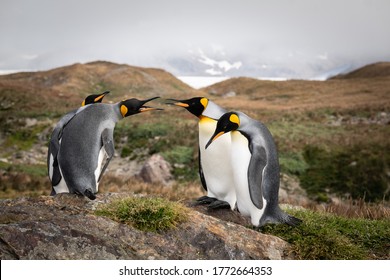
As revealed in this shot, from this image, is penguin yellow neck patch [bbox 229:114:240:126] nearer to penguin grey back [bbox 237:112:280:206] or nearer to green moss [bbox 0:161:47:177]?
penguin grey back [bbox 237:112:280:206]

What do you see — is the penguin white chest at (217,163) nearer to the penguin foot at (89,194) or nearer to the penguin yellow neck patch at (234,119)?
the penguin yellow neck patch at (234,119)

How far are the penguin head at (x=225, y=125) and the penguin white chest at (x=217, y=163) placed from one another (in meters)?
0.32

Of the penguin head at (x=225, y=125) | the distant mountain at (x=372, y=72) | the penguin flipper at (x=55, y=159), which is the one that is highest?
the distant mountain at (x=372, y=72)

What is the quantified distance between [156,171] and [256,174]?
23.2 ft

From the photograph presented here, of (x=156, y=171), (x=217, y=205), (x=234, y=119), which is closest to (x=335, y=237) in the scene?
(x=217, y=205)

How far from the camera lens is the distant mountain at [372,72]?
A: 148 feet

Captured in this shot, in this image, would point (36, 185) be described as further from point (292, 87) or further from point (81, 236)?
point (292, 87)

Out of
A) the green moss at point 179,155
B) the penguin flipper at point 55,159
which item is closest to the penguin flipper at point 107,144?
the penguin flipper at point 55,159

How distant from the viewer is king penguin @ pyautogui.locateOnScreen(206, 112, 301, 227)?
A: 12.8 feet

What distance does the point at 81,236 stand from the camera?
10.2 ft

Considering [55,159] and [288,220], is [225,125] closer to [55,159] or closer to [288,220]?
[288,220]

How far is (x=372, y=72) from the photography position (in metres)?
47.0

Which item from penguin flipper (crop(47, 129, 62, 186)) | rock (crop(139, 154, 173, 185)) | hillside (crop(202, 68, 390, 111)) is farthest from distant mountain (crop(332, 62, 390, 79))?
penguin flipper (crop(47, 129, 62, 186))

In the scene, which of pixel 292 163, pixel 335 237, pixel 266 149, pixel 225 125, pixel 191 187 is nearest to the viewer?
pixel 335 237
